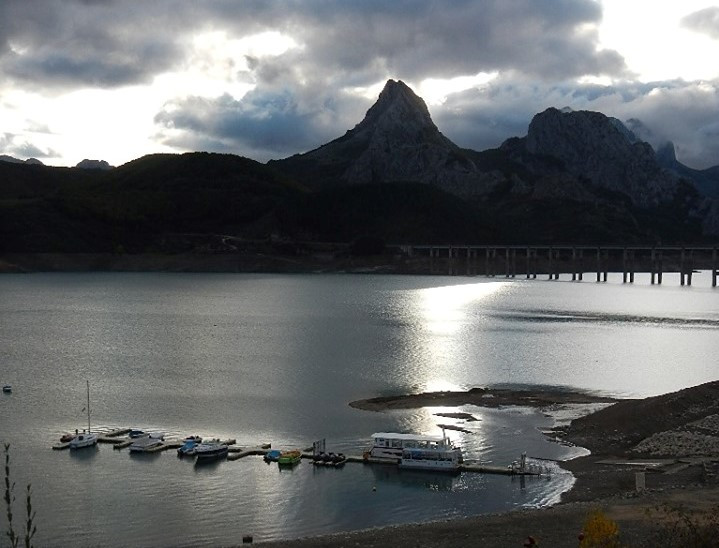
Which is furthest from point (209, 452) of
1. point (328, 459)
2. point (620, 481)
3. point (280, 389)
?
point (280, 389)

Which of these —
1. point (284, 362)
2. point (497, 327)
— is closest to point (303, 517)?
point (284, 362)

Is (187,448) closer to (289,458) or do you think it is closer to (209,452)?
(209,452)

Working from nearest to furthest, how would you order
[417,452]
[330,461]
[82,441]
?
[417,452] < [330,461] < [82,441]

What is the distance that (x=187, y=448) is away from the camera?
55594 millimetres

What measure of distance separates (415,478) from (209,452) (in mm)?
13277

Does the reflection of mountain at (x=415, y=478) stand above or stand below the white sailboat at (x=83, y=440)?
below

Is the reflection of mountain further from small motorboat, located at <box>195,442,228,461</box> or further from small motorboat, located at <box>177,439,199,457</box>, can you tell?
small motorboat, located at <box>177,439,199,457</box>

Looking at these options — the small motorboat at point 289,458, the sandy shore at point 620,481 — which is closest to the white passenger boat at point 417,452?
the small motorboat at point 289,458

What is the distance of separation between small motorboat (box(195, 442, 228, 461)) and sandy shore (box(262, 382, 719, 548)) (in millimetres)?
16018

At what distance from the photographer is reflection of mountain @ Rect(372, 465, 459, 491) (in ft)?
166

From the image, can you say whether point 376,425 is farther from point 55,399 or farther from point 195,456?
point 55,399

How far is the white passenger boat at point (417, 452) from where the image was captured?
2083 inches

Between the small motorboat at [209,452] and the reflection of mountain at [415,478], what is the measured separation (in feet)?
32.3

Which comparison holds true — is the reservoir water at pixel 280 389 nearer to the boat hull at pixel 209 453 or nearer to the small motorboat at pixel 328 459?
Result: the boat hull at pixel 209 453
